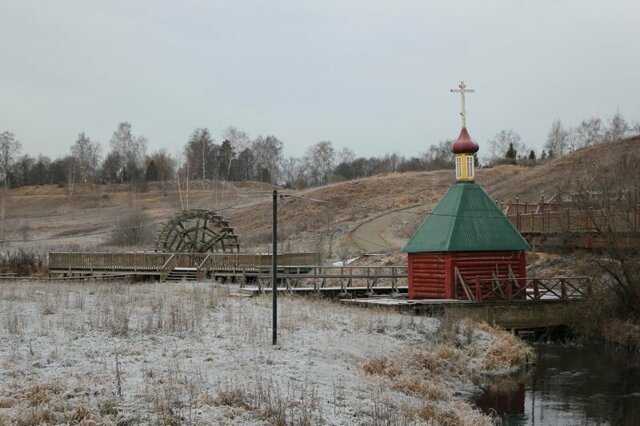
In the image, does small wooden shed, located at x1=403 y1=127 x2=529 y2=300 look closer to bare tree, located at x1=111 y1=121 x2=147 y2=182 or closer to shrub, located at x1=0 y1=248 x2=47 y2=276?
shrub, located at x1=0 y1=248 x2=47 y2=276

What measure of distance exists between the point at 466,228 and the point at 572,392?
10.0 metres

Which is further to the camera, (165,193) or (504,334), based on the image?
(165,193)

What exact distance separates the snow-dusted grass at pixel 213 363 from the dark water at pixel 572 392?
44.4 inches

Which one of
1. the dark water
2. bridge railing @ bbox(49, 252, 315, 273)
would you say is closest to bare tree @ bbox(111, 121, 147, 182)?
bridge railing @ bbox(49, 252, 315, 273)

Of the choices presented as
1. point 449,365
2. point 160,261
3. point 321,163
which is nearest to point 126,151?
point 321,163

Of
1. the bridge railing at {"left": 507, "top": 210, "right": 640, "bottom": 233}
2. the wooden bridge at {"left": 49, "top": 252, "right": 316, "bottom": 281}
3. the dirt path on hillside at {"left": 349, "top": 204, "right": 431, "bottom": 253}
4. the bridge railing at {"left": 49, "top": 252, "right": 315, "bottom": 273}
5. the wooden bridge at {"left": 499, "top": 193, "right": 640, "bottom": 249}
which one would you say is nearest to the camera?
the wooden bridge at {"left": 499, "top": 193, "right": 640, "bottom": 249}

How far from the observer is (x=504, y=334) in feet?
72.7

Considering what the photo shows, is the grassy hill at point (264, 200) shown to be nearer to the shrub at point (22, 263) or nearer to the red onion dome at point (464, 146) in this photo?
the shrub at point (22, 263)

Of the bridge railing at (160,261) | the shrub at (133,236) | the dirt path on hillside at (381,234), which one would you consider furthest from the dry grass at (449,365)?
the shrub at (133,236)

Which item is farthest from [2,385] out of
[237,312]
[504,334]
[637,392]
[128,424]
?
[504,334]

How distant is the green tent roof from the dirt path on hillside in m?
17.1

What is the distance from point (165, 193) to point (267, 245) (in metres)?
49.4

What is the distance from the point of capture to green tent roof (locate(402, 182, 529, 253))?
26.2m

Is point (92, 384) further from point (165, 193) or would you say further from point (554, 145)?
point (554, 145)
